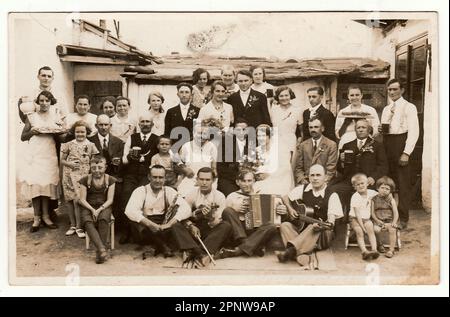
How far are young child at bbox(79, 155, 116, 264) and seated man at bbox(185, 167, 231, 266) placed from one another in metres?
0.63

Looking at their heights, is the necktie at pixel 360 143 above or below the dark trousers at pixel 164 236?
above

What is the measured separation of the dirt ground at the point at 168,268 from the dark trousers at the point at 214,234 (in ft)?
0.47

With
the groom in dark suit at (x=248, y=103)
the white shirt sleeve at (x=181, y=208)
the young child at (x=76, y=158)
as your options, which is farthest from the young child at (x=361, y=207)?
the young child at (x=76, y=158)

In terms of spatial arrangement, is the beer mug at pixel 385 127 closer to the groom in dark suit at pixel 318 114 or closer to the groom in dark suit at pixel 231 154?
the groom in dark suit at pixel 318 114

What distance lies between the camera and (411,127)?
5.15 meters

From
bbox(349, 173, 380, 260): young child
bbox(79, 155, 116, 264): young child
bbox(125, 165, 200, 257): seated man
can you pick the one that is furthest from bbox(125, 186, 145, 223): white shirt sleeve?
bbox(349, 173, 380, 260): young child

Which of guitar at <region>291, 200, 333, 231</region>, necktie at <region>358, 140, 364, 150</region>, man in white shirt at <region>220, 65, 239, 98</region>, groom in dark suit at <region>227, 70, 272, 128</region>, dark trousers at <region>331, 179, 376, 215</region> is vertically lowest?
guitar at <region>291, 200, 333, 231</region>

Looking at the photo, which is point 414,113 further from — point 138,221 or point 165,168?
point 138,221

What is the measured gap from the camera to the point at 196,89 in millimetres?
5148

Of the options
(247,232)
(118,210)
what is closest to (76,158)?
(118,210)

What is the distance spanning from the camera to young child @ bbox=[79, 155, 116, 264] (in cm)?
509

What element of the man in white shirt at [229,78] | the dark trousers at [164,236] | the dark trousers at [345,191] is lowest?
the dark trousers at [164,236]

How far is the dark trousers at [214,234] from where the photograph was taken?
5.10 meters

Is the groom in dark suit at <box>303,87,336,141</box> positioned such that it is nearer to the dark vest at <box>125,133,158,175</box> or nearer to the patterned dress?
the dark vest at <box>125,133,158,175</box>
